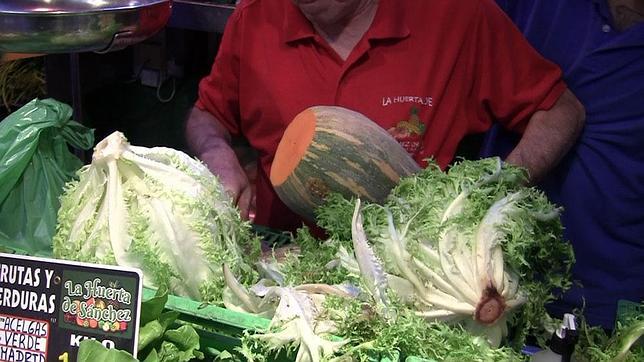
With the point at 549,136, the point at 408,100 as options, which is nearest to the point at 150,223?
the point at 408,100

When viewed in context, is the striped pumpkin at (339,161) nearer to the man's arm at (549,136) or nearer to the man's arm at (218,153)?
the man's arm at (218,153)

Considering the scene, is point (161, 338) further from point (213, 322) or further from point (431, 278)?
point (431, 278)

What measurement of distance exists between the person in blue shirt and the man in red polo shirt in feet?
0.33

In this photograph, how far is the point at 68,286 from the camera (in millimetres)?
1424

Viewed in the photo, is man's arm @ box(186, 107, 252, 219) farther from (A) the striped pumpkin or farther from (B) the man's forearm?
(A) the striped pumpkin

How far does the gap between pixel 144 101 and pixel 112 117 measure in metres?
0.28

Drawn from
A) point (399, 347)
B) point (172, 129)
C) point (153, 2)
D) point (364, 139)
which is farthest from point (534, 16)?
point (172, 129)

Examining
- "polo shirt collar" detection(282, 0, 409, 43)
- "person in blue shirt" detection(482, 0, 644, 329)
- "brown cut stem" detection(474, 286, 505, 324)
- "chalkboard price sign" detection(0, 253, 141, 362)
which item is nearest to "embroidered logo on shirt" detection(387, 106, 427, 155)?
"polo shirt collar" detection(282, 0, 409, 43)

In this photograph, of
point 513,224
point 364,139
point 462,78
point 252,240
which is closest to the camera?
point 513,224

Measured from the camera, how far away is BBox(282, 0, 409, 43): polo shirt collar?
2.44 meters

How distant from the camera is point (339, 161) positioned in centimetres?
192

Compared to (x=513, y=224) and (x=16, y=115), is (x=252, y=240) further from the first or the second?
(x=16, y=115)

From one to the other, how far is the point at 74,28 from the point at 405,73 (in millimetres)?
1071

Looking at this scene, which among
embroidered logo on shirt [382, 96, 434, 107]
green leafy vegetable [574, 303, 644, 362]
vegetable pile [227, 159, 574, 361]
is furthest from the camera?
embroidered logo on shirt [382, 96, 434, 107]
